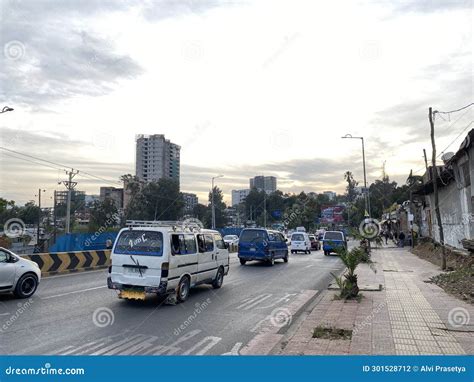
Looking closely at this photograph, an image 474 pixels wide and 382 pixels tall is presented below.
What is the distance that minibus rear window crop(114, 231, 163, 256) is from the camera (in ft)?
32.0

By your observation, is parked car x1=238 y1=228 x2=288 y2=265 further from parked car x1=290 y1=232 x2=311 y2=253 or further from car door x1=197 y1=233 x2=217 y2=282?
parked car x1=290 y1=232 x2=311 y2=253

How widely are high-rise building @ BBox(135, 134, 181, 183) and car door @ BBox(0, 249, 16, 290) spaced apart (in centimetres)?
5357

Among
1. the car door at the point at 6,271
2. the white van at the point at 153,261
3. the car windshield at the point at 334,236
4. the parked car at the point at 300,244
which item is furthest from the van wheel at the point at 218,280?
the parked car at the point at 300,244

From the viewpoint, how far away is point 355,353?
604 cm

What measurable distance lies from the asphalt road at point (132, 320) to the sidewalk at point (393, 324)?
108 centimetres

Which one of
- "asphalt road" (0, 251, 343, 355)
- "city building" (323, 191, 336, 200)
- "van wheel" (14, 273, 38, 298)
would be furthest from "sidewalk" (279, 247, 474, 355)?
"city building" (323, 191, 336, 200)

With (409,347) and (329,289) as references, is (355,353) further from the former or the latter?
(329,289)

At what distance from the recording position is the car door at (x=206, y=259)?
1153cm

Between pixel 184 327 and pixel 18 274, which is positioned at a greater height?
pixel 18 274

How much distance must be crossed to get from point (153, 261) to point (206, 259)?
8.60ft

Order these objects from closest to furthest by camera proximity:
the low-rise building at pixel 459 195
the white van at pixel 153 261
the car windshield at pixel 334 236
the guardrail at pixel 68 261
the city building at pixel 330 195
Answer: the white van at pixel 153 261, the guardrail at pixel 68 261, the low-rise building at pixel 459 195, the car windshield at pixel 334 236, the city building at pixel 330 195

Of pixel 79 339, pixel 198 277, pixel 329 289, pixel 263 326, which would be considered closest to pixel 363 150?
pixel 329 289

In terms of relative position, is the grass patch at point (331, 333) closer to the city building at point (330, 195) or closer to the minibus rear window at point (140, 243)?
the minibus rear window at point (140, 243)

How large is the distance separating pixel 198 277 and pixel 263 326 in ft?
11.9
